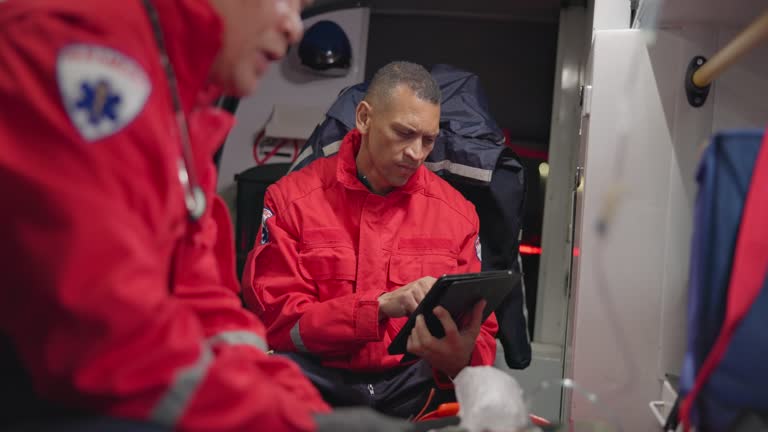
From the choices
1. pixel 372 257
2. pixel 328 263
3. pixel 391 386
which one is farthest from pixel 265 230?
pixel 391 386

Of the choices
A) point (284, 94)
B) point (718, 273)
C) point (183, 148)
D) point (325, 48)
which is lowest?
point (718, 273)

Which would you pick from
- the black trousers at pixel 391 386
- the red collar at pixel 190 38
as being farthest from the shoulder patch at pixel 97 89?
the black trousers at pixel 391 386

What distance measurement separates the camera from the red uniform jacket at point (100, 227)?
780 millimetres

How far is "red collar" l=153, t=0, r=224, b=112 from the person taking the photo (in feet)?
3.10

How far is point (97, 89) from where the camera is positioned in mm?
820

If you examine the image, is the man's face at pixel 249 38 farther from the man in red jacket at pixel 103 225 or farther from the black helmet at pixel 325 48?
the black helmet at pixel 325 48

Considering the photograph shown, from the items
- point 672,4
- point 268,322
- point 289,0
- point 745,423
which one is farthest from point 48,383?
point 672,4

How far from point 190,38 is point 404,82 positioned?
51.7 inches

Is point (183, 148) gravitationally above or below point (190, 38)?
below

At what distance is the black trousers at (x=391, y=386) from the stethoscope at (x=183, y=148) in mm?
1004

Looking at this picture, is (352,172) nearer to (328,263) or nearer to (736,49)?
(328,263)

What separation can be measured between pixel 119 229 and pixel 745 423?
2.93 feet

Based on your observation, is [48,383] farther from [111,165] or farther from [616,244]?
[616,244]

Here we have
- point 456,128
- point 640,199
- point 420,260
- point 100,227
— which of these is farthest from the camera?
point 456,128
